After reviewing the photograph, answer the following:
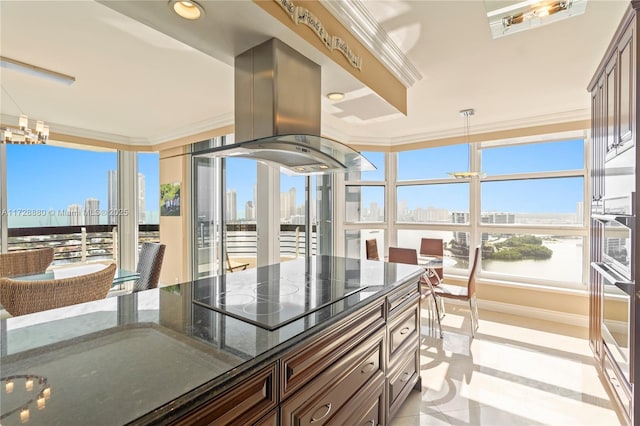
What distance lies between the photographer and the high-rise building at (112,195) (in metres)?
5.07

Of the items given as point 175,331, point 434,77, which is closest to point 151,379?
point 175,331

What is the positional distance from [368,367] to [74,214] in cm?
506

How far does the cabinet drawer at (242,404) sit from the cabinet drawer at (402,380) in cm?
111

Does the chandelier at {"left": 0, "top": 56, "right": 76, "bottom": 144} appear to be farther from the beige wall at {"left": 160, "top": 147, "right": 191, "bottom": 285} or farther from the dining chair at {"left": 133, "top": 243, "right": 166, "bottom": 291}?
the beige wall at {"left": 160, "top": 147, "right": 191, "bottom": 285}

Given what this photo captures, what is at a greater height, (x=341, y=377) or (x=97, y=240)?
(x=97, y=240)

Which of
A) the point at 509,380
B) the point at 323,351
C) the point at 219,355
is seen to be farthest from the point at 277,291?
the point at 509,380

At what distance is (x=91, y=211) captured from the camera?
4879 mm

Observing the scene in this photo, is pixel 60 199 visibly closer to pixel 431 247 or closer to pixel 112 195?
pixel 112 195

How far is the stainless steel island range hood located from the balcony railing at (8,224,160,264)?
4.33 metres

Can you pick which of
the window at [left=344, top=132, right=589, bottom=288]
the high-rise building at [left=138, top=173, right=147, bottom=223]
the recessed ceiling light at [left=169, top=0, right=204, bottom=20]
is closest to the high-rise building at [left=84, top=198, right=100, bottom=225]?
the high-rise building at [left=138, top=173, right=147, bottom=223]

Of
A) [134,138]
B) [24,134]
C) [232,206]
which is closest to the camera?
[24,134]

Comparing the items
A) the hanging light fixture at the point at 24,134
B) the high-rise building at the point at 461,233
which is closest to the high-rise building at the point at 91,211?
the hanging light fixture at the point at 24,134

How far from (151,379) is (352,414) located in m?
1.04

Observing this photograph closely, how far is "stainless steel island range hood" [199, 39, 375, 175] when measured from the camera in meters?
1.56
